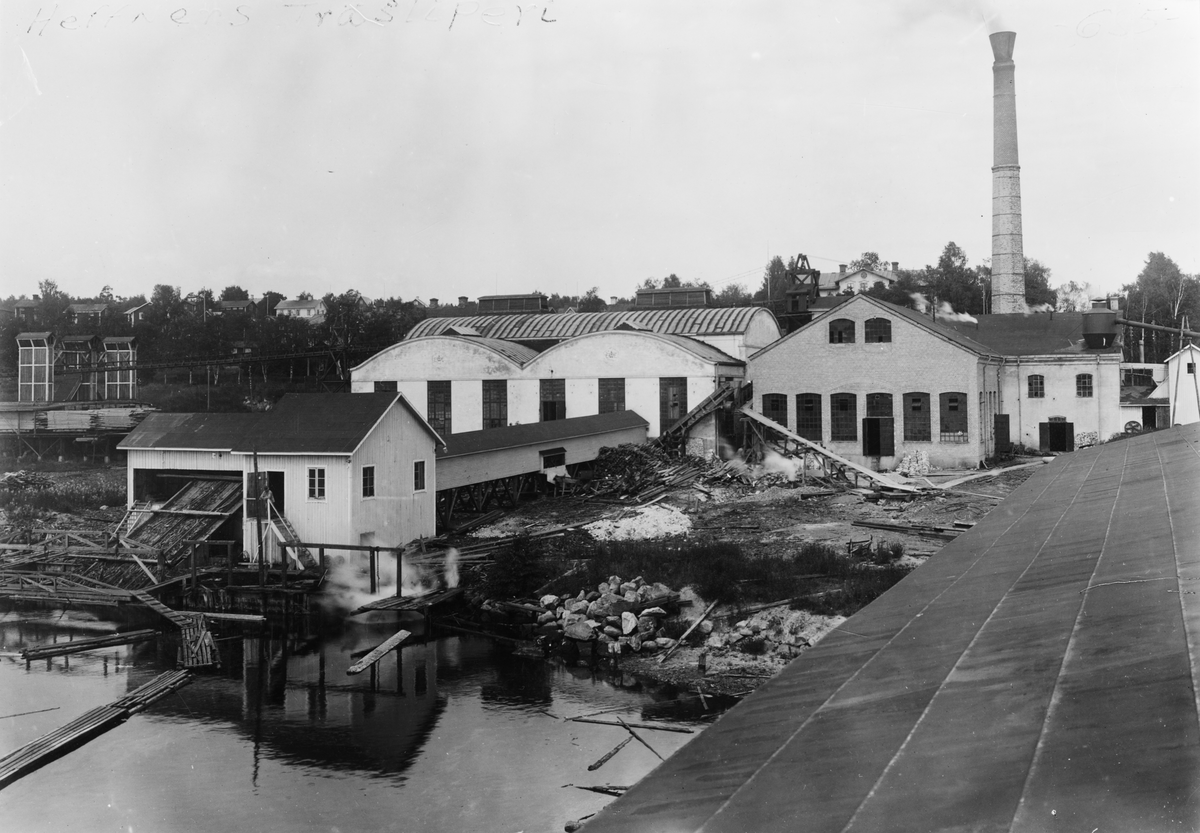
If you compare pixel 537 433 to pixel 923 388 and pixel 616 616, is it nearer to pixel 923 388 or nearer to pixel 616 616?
pixel 616 616

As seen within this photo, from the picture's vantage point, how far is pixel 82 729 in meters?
14.0

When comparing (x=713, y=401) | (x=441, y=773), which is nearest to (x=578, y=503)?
(x=713, y=401)

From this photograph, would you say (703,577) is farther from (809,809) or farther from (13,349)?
(13,349)

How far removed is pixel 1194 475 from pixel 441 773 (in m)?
9.52

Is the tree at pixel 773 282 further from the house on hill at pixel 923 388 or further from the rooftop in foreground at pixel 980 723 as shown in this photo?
the rooftop in foreground at pixel 980 723

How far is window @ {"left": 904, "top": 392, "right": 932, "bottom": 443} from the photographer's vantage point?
35094 mm

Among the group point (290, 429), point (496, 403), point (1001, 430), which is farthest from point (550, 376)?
point (1001, 430)

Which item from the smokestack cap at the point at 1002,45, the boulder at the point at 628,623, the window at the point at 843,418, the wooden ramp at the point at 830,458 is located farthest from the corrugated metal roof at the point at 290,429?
the smokestack cap at the point at 1002,45

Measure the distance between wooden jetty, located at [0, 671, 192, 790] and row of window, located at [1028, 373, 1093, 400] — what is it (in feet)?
109

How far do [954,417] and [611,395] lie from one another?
12518 millimetres

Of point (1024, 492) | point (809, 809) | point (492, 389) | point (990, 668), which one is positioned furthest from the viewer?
point (492, 389)

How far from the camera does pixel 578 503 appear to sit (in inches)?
1156

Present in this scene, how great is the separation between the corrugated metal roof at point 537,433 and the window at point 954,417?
10739mm

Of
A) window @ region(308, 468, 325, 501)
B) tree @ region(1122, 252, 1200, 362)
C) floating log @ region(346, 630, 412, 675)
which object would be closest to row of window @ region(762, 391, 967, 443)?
window @ region(308, 468, 325, 501)
